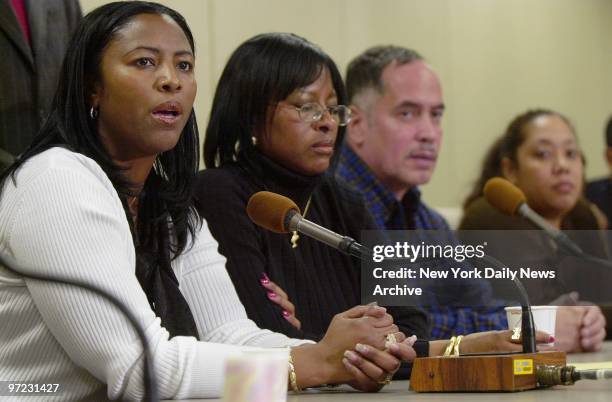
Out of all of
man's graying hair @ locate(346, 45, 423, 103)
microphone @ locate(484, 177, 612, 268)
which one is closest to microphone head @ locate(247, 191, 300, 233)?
microphone @ locate(484, 177, 612, 268)

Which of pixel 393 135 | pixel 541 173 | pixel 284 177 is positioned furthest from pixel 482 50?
pixel 284 177

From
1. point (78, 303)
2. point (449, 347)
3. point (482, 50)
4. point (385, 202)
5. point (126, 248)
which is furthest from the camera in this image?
point (482, 50)

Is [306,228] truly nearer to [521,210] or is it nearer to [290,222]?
[290,222]

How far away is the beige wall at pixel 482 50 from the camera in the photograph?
3.92 metres

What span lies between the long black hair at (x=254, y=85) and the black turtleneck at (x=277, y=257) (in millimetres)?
70

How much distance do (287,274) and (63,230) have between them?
→ 2.75 ft

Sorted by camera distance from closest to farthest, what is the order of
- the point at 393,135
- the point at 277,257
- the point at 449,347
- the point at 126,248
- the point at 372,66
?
the point at 126,248
the point at 449,347
the point at 277,257
the point at 393,135
the point at 372,66

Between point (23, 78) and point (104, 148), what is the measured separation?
0.67 metres

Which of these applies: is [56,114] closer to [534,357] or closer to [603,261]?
[534,357]

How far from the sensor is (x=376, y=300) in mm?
1900

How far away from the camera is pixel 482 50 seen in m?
4.62

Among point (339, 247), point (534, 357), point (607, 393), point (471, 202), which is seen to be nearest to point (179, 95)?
point (339, 247)

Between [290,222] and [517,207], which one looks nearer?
[290,222]

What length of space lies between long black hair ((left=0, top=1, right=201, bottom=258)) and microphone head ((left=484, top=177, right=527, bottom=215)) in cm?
76
